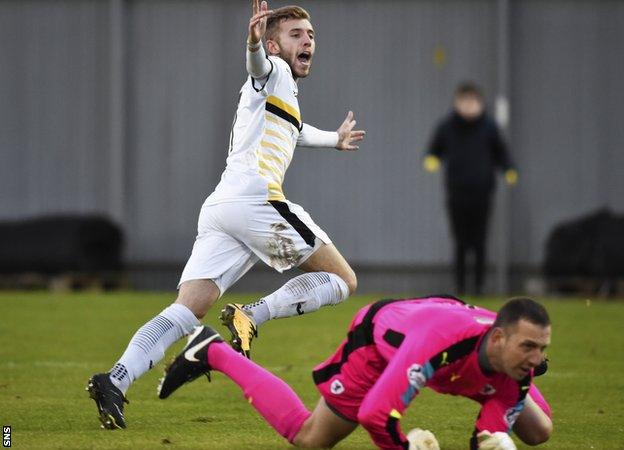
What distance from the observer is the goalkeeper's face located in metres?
8.28

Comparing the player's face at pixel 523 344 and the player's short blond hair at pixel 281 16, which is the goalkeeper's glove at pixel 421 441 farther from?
the player's short blond hair at pixel 281 16

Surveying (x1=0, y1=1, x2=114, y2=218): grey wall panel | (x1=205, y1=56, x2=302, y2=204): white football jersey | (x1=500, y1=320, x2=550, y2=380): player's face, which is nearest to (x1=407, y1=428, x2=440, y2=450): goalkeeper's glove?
(x1=500, y1=320, x2=550, y2=380): player's face

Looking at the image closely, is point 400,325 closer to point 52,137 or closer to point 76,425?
point 76,425

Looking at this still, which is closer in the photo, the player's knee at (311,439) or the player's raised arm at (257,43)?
the player's knee at (311,439)

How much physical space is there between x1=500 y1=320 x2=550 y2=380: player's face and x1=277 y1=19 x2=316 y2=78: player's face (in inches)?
115

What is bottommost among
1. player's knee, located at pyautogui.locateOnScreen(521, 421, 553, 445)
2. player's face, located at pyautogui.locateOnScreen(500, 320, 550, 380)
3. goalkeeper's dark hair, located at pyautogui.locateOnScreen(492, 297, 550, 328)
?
player's knee, located at pyautogui.locateOnScreen(521, 421, 553, 445)

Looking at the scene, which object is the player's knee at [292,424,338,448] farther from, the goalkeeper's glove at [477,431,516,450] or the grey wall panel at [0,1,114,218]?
the grey wall panel at [0,1,114,218]

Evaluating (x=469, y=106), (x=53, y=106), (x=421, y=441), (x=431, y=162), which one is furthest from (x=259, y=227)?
(x=53, y=106)

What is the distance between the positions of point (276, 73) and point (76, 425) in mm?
2356

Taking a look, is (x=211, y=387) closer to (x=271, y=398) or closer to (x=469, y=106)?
(x=271, y=398)

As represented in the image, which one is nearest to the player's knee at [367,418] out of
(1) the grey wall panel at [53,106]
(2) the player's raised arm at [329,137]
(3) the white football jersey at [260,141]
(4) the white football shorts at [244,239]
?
(4) the white football shorts at [244,239]

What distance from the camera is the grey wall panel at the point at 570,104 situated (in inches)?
795

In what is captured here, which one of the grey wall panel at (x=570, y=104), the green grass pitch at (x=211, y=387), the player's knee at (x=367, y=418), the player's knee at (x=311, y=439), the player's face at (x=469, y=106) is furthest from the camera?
the grey wall panel at (x=570, y=104)

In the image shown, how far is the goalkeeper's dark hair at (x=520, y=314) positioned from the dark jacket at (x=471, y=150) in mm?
11748
